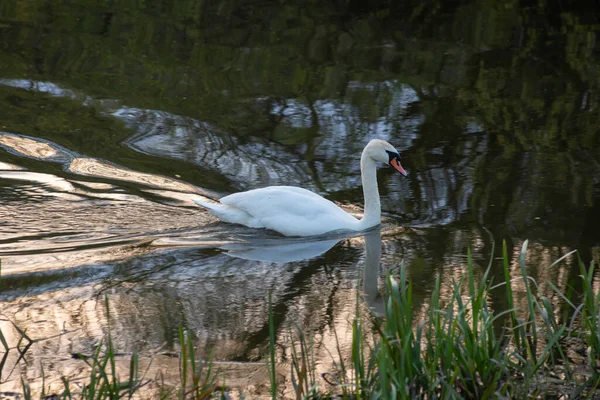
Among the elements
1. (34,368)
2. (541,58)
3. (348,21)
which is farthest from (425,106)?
(34,368)

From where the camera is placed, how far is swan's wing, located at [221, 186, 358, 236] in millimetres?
6703

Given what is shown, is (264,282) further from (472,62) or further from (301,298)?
(472,62)

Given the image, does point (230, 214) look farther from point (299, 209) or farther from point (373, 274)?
point (373, 274)

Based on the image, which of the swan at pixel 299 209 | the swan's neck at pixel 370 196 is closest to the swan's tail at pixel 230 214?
the swan at pixel 299 209

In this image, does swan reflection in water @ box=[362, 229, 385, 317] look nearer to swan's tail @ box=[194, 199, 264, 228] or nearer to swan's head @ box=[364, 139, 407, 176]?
swan's head @ box=[364, 139, 407, 176]

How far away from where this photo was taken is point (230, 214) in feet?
22.4

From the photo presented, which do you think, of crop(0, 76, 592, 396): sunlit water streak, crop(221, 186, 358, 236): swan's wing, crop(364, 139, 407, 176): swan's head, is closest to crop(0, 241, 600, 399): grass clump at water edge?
crop(0, 76, 592, 396): sunlit water streak

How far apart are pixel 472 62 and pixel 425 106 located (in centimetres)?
217

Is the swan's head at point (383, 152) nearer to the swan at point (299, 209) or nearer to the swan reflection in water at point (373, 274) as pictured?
the swan at point (299, 209)

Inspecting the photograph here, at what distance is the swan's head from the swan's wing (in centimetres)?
50

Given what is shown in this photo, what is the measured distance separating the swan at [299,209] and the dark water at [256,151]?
0.41ft

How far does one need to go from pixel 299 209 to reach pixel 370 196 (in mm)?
583

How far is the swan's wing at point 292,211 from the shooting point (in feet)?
22.0

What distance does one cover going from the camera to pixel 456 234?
6688 millimetres
